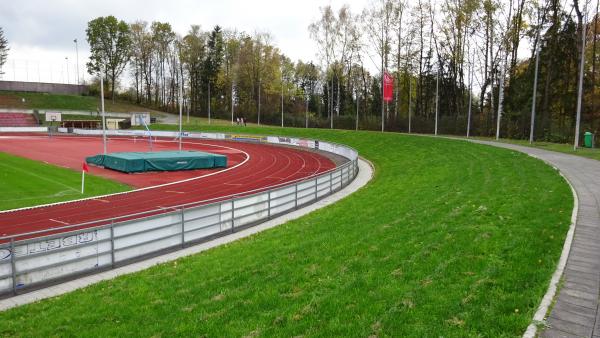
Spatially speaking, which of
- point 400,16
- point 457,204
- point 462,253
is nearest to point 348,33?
point 400,16

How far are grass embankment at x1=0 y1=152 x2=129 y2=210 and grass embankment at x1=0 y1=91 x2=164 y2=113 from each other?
232ft

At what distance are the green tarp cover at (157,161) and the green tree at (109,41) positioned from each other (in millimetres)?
80735

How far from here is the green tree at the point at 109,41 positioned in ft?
351

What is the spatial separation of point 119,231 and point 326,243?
5.60 metres

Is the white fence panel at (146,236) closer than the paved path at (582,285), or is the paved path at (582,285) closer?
the paved path at (582,285)

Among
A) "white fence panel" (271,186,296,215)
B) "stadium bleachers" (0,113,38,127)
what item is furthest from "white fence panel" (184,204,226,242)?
"stadium bleachers" (0,113,38,127)

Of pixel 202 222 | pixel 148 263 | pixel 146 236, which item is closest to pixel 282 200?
pixel 202 222

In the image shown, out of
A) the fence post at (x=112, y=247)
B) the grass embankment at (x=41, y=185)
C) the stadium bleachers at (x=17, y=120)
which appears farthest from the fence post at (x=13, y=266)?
the stadium bleachers at (x=17, y=120)

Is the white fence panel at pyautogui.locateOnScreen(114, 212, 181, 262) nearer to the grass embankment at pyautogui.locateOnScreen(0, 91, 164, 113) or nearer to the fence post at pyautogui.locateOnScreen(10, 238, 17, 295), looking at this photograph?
the fence post at pyautogui.locateOnScreen(10, 238, 17, 295)

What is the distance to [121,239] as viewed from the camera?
1252 cm

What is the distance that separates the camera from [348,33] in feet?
231

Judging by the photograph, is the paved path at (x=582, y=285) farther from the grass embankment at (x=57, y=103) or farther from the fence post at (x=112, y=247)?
the grass embankment at (x=57, y=103)

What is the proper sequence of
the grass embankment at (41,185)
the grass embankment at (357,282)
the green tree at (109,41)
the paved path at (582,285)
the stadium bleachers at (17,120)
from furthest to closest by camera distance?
the green tree at (109,41)
the stadium bleachers at (17,120)
the grass embankment at (41,185)
the grass embankment at (357,282)
the paved path at (582,285)

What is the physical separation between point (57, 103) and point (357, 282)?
10549cm
